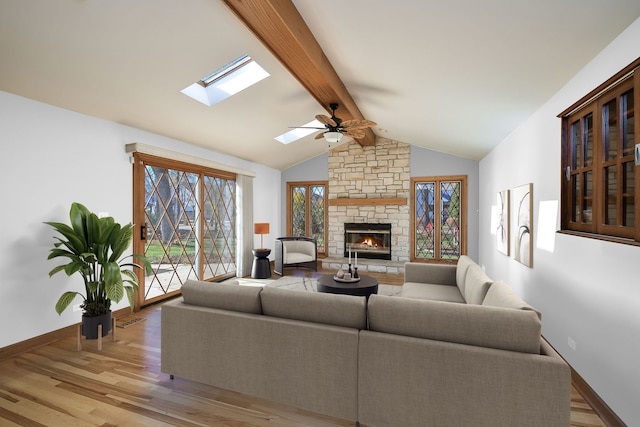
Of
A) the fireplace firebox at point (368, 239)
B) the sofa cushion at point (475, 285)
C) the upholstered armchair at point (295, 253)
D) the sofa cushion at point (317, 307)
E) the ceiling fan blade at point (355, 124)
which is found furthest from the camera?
the fireplace firebox at point (368, 239)

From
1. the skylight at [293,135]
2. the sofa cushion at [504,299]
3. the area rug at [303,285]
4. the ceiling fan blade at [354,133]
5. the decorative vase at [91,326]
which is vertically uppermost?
the skylight at [293,135]

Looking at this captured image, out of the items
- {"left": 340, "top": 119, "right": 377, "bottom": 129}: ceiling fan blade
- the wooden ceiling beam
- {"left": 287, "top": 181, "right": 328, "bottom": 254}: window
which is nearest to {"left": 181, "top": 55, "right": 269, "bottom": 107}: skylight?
the wooden ceiling beam

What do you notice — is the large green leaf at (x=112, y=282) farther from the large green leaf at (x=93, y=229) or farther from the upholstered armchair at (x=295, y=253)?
the upholstered armchair at (x=295, y=253)

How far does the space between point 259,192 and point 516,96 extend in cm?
524

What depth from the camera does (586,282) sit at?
220cm

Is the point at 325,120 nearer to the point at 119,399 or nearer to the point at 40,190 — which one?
the point at 40,190

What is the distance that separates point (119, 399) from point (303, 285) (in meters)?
3.42

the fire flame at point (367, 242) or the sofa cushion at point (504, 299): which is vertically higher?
the sofa cushion at point (504, 299)

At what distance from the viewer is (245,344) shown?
2.08 metres

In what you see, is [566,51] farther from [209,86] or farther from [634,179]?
[209,86]

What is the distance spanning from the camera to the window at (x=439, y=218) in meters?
6.52

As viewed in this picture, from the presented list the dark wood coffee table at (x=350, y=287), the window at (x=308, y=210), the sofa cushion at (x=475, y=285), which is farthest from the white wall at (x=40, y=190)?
the window at (x=308, y=210)

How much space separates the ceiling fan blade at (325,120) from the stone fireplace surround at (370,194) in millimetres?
3368

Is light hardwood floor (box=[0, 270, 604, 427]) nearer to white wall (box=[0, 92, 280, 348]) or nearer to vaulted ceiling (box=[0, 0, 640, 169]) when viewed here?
white wall (box=[0, 92, 280, 348])
